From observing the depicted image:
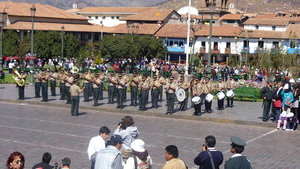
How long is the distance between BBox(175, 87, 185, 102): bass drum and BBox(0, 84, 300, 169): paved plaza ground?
65 centimetres

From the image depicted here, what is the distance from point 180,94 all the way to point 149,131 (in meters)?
4.44

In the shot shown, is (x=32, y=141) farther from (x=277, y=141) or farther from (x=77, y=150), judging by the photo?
(x=277, y=141)

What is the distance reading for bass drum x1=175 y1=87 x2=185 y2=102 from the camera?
70.6 feet

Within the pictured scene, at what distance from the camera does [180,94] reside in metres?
21.7

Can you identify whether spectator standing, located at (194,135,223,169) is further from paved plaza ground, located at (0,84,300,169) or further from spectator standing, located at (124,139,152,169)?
paved plaza ground, located at (0,84,300,169)

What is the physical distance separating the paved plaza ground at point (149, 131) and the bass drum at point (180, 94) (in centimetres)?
65

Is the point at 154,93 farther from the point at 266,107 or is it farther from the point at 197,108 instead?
the point at 266,107

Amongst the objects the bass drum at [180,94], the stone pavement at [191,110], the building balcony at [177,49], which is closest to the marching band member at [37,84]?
the stone pavement at [191,110]

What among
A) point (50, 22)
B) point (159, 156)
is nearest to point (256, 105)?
point (159, 156)

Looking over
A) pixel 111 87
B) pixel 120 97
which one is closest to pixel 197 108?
pixel 120 97

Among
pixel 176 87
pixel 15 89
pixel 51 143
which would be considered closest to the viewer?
pixel 51 143

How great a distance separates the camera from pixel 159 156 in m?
13.7

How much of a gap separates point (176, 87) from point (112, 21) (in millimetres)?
129883

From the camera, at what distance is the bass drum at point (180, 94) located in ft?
70.6
